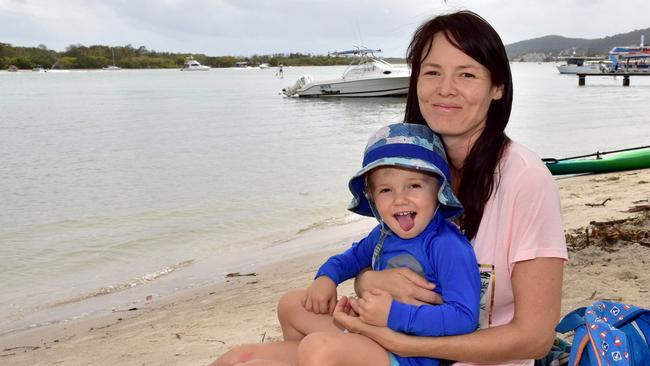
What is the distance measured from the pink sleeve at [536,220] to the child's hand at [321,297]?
74 cm

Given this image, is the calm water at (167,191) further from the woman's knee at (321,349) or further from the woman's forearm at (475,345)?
the woman's forearm at (475,345)

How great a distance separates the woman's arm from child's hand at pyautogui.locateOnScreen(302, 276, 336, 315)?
395 millimetres

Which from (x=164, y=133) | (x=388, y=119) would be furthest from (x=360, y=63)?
(x=164, y=133)

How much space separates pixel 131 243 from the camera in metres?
8.89

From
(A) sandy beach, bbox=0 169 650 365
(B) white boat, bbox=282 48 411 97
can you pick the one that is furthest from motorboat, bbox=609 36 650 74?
(A) sandy beach, bbox=0 169 650 365

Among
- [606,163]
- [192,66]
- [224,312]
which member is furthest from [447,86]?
[192,66]

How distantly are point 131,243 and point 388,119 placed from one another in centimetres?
2213

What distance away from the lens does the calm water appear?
7418 mm

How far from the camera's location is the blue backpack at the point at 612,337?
1.89m

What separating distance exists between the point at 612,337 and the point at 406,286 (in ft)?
2.10

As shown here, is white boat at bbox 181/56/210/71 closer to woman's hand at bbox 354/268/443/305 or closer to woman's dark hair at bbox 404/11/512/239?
woman's dark hair at bbox 404/11/512/239

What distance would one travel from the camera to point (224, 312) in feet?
17.7

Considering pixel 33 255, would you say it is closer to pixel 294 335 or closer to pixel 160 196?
pixel 160 196

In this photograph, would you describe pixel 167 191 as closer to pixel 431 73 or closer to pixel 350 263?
pixel 350 263
